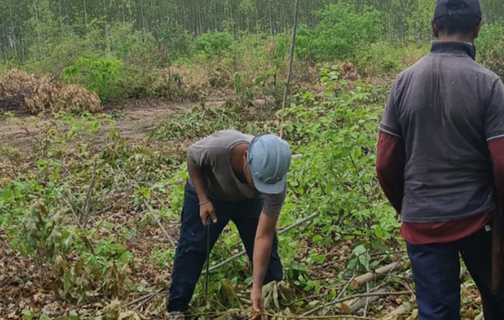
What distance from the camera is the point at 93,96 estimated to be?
15648mm

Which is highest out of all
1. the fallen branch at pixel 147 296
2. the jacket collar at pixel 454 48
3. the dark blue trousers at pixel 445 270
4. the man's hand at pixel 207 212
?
the jacket collar at pixel 454 48

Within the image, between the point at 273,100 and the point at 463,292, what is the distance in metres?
9.96

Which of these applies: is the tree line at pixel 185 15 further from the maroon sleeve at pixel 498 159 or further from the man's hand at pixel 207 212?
the maroon sleeve at pixel 498 159

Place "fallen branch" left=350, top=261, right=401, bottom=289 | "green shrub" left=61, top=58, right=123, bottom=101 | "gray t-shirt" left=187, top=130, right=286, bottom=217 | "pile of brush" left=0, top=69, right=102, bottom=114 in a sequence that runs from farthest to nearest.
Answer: "green shrub" left=61, top=58, right=123, bottom=101
"pile of brush" left=0, top=69, right=102, bottom=114
"fallen branch" left=350, top=261, right=401, bottom=289
"gray t-shirt" left=187, top=130, right=286, bottom=217

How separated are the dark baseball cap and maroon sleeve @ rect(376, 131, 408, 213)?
1.72 ft

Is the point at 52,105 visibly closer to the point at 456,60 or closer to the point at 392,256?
the point at 392,256

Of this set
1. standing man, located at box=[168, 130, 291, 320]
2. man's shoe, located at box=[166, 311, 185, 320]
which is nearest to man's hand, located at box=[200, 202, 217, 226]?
standing man, located at box=[168, 130, 291, 320]

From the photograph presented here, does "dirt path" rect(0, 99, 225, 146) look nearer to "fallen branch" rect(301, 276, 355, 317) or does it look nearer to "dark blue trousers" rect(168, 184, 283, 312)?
"dark blue trousers" rect(168, 184, 283, 312)

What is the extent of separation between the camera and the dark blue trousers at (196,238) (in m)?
3.38

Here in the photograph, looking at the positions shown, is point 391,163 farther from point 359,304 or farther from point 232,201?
point 359,304

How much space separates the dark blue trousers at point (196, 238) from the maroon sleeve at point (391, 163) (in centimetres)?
115

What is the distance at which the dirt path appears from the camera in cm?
1182

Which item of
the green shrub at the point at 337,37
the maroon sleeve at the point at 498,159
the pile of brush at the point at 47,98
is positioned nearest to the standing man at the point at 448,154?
the maroon sleeve at the point at 498,159

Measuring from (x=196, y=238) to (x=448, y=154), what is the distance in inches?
66.9
